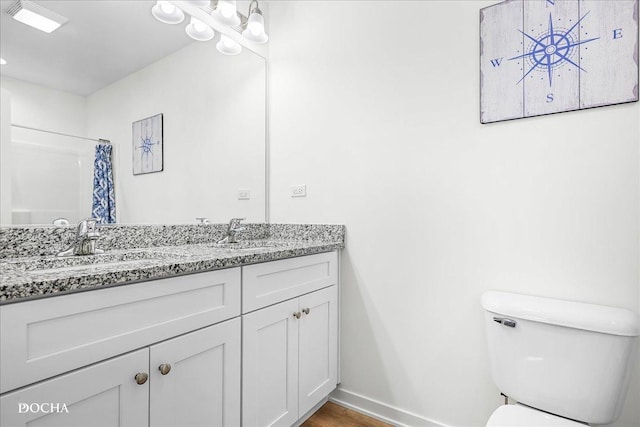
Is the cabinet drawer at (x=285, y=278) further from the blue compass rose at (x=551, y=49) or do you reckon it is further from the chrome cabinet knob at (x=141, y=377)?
the blue compass rose at (x=551, y=49)

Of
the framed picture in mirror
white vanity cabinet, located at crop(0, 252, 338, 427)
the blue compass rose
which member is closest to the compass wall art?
the blue compass rose

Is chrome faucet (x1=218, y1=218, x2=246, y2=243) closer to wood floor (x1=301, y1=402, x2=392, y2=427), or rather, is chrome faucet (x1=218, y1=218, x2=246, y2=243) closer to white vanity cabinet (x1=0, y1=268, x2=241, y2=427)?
white vanity cabinet (x1=0, y1=268, x2=241, y2=427)

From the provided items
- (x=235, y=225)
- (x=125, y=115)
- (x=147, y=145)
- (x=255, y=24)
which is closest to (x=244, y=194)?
(x=235, y=225)

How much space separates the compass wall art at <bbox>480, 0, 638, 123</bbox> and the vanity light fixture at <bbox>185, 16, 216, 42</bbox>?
1.36 metres

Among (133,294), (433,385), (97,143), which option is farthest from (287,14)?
(433,385)

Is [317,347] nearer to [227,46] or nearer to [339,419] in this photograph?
[339,419]

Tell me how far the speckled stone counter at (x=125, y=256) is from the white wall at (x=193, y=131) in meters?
0.10

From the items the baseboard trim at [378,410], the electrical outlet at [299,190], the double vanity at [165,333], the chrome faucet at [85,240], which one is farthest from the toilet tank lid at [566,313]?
the chrome faucet at [85,240]

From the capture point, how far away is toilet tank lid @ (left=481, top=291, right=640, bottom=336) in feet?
3.35

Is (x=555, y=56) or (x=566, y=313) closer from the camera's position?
(x=566, y=313)

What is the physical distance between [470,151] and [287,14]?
1.44 m

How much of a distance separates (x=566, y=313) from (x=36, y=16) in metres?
2.17

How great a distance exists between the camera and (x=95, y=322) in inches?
32.5

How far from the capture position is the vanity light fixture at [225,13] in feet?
5.75
